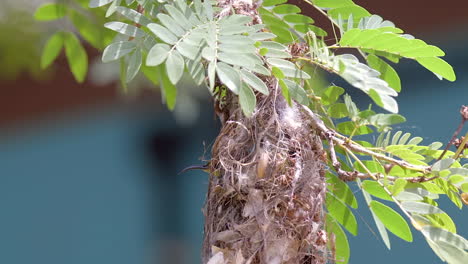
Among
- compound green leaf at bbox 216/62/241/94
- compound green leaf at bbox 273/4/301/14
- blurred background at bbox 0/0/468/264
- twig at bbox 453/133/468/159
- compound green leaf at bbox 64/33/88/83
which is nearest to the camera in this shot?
compound green leaf at bbox 216/62/241/94

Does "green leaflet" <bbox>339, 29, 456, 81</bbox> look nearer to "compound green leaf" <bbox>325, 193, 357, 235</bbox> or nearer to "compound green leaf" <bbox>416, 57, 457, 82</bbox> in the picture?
"compound green leaf" <bbox>416, 57, 457, 82</bbox>

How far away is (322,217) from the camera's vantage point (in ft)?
3.96

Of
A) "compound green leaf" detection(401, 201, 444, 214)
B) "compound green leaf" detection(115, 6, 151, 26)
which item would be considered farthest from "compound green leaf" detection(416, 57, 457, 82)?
"compound green leaf" detection(115, 6, 151, 26)

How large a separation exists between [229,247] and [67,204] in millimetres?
3062

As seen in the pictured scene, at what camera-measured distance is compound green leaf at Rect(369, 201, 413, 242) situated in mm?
1194

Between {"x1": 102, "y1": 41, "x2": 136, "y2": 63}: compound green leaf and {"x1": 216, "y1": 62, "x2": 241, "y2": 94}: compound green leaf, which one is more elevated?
{"x1": 102, "y1": 41, "x2": 136, "y2": 63}: compound green leaf

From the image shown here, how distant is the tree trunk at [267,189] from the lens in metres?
1.15

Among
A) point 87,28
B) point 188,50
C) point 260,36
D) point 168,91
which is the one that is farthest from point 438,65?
point 87,28

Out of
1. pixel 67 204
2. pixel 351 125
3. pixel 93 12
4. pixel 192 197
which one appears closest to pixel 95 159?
pixel 67 204

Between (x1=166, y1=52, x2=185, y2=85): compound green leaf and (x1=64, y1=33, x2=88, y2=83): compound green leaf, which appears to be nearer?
(x1=166, y1=52, x2=185, y2=85): compound green leaf

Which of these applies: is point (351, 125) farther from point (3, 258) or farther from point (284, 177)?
point (3, 258)

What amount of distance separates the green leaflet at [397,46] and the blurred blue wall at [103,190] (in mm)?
2686

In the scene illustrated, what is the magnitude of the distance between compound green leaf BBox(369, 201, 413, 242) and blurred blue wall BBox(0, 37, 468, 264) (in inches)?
103

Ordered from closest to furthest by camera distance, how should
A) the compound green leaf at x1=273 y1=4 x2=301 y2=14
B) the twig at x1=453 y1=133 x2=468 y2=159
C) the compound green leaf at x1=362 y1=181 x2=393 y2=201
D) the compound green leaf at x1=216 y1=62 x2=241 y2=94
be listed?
the compound green leaf at x1=216 y1=62 x2=241 y2=94, the twig at x1=453 y1=133 x2=468 y2=159, the compound green leaf at x1=362 y1=181 x2=393 y2=201, the compound green leaf at x1=273 y1=4 x2=301 y2=14
